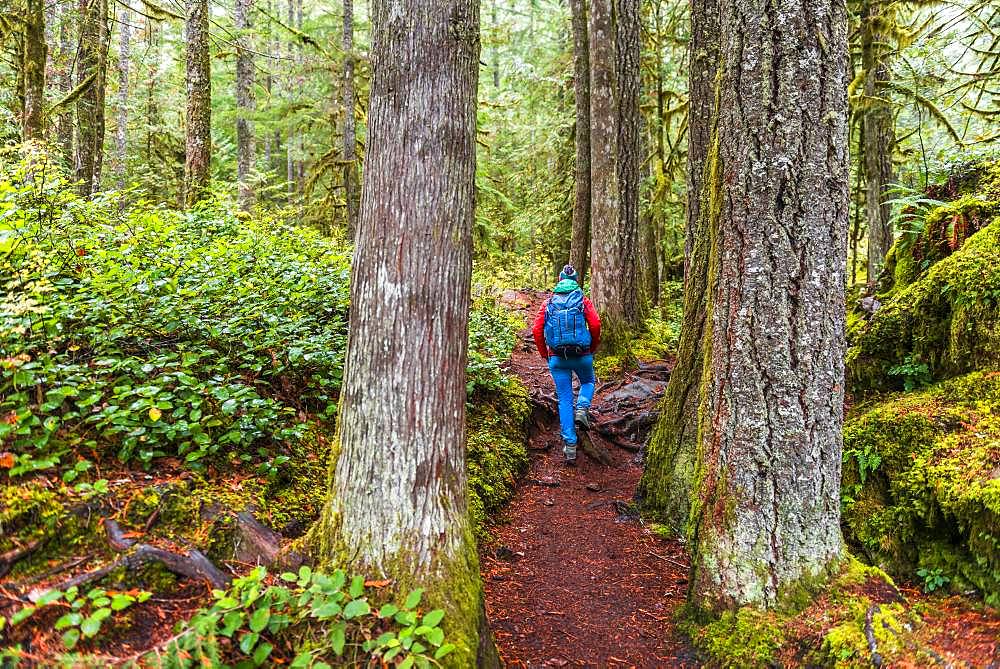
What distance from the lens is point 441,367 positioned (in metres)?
3.29

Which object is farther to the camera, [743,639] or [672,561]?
[672,561]

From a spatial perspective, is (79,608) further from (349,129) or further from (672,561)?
(349,129)

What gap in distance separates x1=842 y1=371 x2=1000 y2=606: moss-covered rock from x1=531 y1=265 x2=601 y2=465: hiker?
2.97 meters

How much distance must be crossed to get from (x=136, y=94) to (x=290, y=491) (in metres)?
22.9

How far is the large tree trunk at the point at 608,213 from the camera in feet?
31.9

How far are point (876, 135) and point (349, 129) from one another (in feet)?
37.7

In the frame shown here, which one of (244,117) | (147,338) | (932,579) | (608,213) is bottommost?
(932,579)

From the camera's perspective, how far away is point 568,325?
6684 millimetres

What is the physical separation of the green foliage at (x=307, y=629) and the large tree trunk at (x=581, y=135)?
10084 mm

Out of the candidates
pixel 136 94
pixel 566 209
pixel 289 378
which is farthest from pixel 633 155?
pixel 136 94

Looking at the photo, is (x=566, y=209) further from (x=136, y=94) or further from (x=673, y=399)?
(x=136, y=94)

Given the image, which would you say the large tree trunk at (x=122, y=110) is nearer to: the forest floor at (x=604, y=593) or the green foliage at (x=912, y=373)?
the forest floor at (x=604, y=593)

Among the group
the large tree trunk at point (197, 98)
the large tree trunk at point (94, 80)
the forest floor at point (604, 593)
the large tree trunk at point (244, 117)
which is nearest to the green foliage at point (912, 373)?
the forest floor at point (604, 593)

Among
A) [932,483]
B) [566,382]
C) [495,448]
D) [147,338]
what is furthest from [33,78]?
[932,483]
